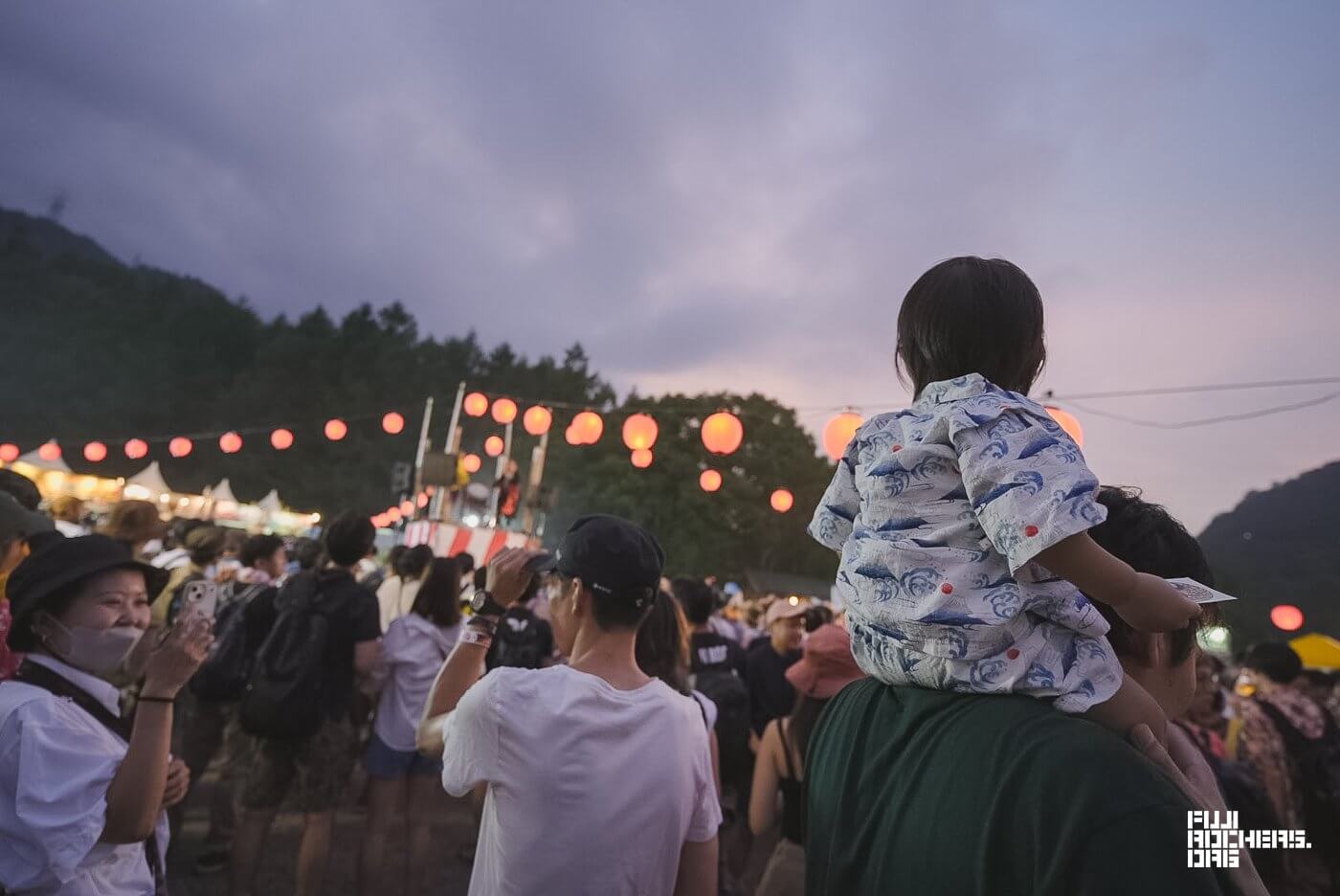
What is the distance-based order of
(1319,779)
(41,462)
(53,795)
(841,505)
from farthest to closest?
1. (41,462)
2. (1319,779)
3. (53,795)
4. (841,505)

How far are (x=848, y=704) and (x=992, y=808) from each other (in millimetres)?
442

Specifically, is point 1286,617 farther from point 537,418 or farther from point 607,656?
point 607,656

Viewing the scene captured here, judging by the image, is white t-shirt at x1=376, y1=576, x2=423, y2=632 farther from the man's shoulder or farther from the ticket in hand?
the ticket in hand

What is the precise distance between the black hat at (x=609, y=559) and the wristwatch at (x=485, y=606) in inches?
8.6

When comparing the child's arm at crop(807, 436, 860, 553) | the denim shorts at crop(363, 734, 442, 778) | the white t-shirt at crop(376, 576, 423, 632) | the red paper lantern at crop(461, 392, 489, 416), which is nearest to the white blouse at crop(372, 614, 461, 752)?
the denim shorts at crop(363, 734, 442, 778)

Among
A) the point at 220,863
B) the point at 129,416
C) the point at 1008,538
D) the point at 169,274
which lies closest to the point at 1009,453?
the point at 1008,538

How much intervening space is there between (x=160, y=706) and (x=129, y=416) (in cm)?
4429

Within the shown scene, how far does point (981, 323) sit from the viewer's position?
1.25 m

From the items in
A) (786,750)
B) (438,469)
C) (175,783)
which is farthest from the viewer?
(438,469)

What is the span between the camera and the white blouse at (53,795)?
1.67 m

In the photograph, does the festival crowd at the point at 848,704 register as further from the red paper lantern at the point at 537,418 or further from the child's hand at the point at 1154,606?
the red paper lantern at the point at 537,418

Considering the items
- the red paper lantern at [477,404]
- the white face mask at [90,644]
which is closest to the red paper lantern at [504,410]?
the red paper lantern at [477,404]

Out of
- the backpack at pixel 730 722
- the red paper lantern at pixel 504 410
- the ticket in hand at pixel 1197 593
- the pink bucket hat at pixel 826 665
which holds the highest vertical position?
the red paper lantern at pixel 504 410

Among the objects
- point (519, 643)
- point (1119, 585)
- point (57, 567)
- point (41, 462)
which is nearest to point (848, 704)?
point (1119, 585)
